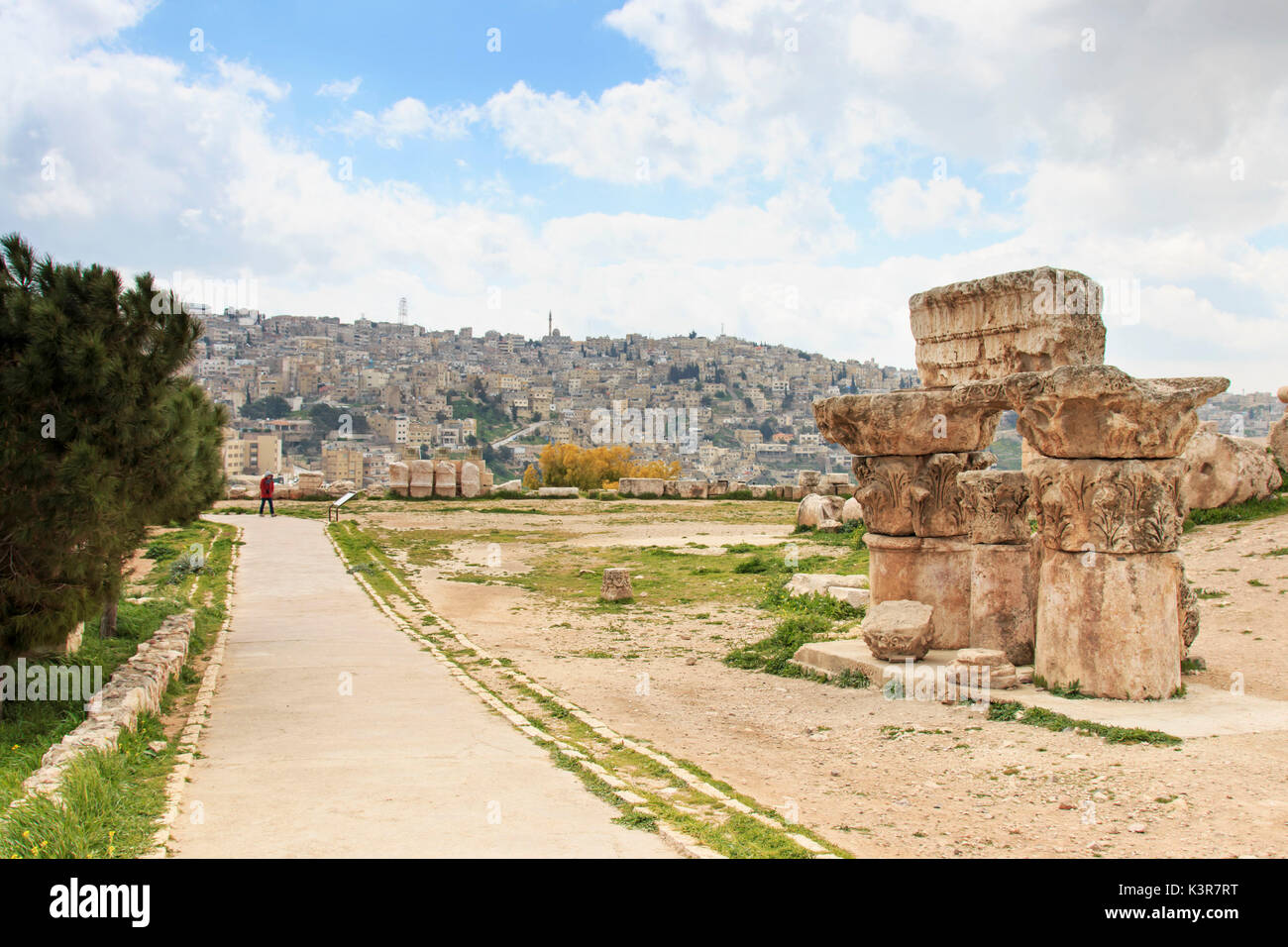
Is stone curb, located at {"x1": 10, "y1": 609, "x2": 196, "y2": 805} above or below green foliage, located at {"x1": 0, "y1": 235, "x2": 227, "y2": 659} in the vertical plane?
below

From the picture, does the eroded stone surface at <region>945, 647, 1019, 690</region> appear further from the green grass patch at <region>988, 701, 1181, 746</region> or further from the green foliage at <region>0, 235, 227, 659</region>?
the green foliage at <region>0, 235, 227, 659</region>

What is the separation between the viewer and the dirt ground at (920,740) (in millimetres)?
5148

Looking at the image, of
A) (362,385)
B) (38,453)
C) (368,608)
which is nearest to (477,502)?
(368,608)

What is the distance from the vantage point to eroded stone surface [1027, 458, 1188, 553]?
24.3 ft

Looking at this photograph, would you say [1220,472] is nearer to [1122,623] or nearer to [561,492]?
[1122,623]

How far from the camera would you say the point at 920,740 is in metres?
7.05

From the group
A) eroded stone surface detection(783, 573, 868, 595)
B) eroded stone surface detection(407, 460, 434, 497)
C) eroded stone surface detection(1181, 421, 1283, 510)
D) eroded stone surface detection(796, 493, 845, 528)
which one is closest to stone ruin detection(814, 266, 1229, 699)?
eroded stone surface detection(783, 573, 868, 595)

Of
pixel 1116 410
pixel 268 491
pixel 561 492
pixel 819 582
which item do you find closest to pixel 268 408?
pixel 561 492

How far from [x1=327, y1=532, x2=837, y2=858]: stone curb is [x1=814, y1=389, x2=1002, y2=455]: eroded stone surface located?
412 centimetres

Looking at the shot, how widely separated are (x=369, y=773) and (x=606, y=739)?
1788mm

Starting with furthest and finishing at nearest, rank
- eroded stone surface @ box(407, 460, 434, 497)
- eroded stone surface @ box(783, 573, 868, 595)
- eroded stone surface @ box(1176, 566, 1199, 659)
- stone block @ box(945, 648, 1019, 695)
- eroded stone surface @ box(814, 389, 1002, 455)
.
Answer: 1. eroded stone surface @ box(407, 460, 434, 497)
2. eroded stone surface @ box(783, 573, 868, 595)
3. eroded stone surface @ box(814, 389, 1002, 455)
4. eroded stone surface @ box(1176, 566, 1199, 659)
5. stone block @ box(945, 648, 1019, 695)

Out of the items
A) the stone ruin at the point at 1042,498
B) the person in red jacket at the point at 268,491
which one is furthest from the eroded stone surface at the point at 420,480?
the stone ruin at the point at 1042,498
